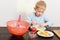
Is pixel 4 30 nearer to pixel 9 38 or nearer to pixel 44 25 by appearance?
pixel 9 38

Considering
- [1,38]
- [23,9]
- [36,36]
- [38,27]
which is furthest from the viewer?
[23,9]

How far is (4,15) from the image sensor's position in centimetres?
239

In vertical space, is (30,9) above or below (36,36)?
above

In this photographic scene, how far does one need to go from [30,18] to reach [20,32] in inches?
25.3

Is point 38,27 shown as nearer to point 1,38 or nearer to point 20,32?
point 20,32

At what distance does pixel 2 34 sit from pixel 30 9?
2.96 feet

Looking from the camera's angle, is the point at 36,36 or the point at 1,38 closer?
the point at 1,38

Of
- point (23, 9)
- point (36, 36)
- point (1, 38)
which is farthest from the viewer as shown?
point (23, 9)

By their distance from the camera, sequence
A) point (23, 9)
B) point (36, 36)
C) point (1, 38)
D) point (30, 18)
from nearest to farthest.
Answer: point (1, 38) → point (36, 36) → point (30, 18) → point (23, 9)

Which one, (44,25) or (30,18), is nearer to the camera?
(44,25)

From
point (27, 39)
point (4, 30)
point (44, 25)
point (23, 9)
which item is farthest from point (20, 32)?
point (23, 9)

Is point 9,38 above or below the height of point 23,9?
below

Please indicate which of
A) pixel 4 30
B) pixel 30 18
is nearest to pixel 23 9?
pixel 30 18

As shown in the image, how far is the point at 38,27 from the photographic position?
1753 mm
